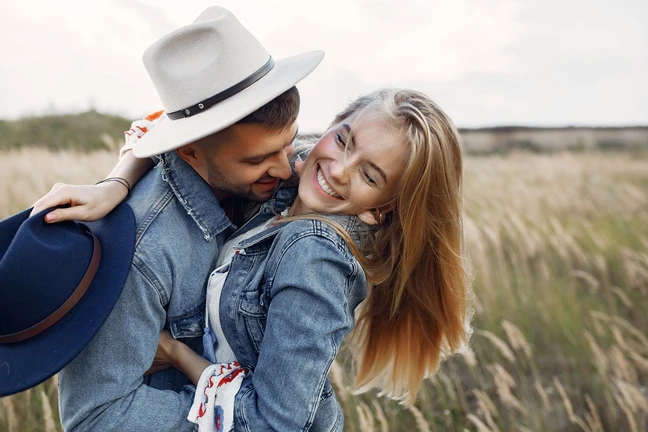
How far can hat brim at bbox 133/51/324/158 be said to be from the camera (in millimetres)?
2031

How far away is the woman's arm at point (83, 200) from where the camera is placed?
192 cm

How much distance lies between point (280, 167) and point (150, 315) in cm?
67

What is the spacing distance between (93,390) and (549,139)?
2252 cm

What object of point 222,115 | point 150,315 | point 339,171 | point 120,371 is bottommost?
point 120,371

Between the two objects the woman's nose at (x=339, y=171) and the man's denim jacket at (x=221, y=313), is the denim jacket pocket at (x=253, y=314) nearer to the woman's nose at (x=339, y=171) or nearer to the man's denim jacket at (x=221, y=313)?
the man's denim jacket at (x=221, y=313)

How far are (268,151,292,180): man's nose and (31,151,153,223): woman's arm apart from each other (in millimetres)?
501

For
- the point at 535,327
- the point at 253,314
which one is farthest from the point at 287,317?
the point at 535,327

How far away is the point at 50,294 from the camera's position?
1.85 metres

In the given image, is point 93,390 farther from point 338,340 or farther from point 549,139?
→ point 549,139

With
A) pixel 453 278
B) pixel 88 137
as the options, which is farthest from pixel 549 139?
pixel 453 278

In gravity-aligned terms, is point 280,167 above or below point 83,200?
below

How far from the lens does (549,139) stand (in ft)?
73.8

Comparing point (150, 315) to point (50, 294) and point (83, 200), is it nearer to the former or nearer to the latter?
point (50, 294)

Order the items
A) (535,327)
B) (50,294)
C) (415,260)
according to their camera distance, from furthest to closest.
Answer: (535,327), (415,260), (50,294)
